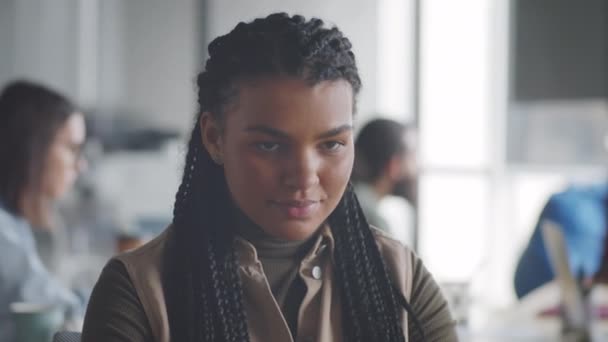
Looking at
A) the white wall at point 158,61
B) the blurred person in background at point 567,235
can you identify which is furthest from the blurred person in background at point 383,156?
the white wall at point 158,61

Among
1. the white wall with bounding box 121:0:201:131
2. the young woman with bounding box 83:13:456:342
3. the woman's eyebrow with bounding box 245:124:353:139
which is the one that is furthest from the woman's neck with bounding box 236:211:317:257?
the white wall with bounding box 121:0:201:131

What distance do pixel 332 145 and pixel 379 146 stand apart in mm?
1487

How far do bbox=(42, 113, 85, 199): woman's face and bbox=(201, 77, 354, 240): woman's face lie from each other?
4.27 ft

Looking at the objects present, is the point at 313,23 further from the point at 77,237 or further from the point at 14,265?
the point at 77,237

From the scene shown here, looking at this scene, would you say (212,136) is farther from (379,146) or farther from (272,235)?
(379,146)

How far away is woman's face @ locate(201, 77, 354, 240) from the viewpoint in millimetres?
660

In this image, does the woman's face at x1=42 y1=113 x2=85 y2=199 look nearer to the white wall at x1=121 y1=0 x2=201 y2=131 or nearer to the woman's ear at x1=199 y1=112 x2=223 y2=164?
the woman's ear at x1=199 y1=112 x2=223 y2=164

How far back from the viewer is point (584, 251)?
88.5 inches

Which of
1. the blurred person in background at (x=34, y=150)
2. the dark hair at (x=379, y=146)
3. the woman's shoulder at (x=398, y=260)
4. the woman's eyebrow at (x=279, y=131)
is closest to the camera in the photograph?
the woman's eyebrow at (x=279, y=131)

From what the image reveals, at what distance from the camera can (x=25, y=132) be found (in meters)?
1.91

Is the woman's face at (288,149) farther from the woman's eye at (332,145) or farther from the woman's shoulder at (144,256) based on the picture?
the woman's shoulder at (144,256)

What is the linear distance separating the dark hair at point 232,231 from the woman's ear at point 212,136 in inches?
0.4

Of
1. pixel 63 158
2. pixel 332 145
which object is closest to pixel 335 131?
pixel 332 145

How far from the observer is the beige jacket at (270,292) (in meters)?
0.73
